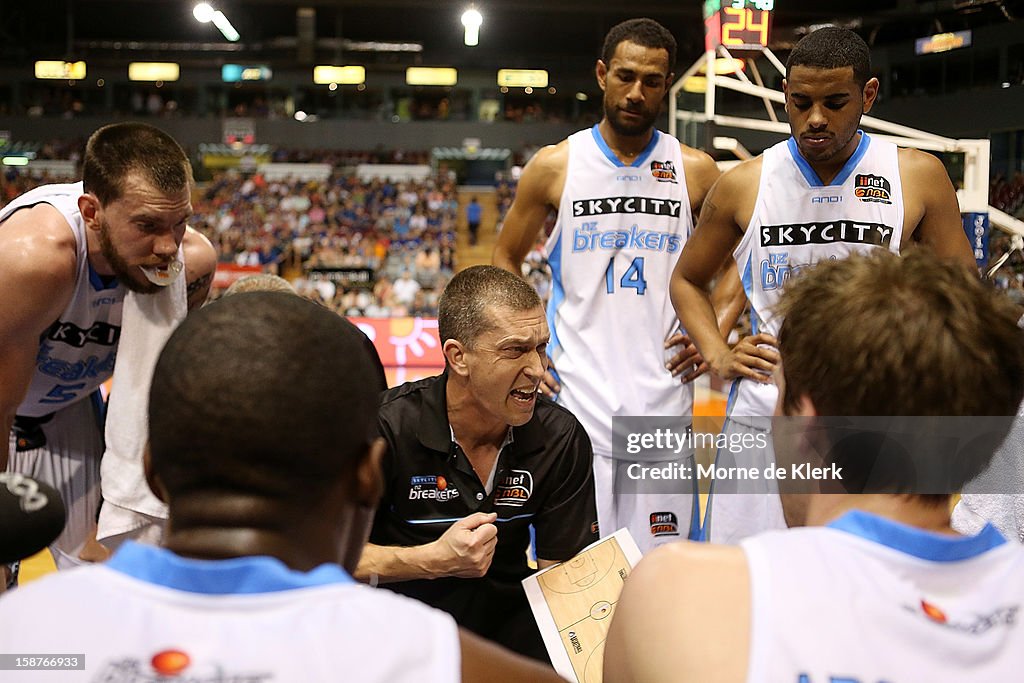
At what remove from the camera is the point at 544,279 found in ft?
49.3

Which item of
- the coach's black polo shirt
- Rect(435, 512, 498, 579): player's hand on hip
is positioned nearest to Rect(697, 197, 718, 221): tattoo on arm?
Answer: the coach's black polo shirt

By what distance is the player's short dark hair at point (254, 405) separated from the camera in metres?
1.05

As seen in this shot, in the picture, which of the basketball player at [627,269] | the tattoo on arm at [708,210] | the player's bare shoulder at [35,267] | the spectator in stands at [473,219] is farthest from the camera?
the spectator in stands at [473,219]

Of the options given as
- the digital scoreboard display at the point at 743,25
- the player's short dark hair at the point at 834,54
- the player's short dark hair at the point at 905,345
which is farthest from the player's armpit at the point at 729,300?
the digital scoreboard display at the point at 743,25

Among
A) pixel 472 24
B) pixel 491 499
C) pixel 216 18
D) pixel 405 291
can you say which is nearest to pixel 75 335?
pixel 491 499

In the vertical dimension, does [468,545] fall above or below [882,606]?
below

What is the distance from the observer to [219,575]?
3.25ft

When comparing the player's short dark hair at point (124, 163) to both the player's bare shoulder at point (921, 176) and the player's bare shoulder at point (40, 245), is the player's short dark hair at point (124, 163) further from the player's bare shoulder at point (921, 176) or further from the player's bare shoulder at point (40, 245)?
the player's bare shoulder at point (921, 176)

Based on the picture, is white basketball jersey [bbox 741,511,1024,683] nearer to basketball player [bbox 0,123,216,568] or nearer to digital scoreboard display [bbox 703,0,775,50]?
basketball player [bbox 0,123,216,568]

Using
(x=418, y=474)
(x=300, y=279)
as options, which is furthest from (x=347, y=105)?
(x=418, y=474)

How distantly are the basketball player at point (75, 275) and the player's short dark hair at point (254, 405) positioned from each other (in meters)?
1.91

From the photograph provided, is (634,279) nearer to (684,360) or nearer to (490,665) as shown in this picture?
(684,360)

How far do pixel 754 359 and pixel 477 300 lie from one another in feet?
2.97

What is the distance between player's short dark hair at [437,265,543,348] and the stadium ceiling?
19241mm
